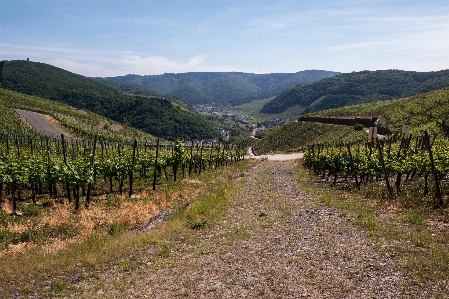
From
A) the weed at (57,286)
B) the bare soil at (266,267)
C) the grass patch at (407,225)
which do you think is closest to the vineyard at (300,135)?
the grass patch at (407,225)

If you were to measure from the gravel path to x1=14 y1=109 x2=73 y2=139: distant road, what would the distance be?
80.7 m

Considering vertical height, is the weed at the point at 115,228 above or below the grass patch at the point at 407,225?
below

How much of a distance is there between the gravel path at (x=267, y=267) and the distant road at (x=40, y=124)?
265 feet

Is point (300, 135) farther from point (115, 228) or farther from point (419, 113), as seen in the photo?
point (115, 228)

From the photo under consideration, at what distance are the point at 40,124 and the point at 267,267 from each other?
325 feet

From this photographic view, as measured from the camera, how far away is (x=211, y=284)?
31.1ft

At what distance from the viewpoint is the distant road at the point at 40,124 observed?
85.6m

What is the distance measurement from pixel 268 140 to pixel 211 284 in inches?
3843

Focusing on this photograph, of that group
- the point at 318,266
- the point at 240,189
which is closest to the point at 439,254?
the point at 318,266

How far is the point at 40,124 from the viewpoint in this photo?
91.8 metres

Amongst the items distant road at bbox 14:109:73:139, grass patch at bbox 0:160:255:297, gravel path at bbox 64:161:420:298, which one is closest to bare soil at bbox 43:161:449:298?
gravel path at bbox 64:161:420:298

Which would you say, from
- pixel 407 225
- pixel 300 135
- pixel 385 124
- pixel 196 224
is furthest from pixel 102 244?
pixel 300 135

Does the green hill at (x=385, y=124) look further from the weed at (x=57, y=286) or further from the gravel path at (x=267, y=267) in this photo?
the weed at (x=57, y=286)

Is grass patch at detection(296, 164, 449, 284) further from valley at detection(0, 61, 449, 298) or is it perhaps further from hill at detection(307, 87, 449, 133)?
hill at detection(307, 87, 449, 133)
